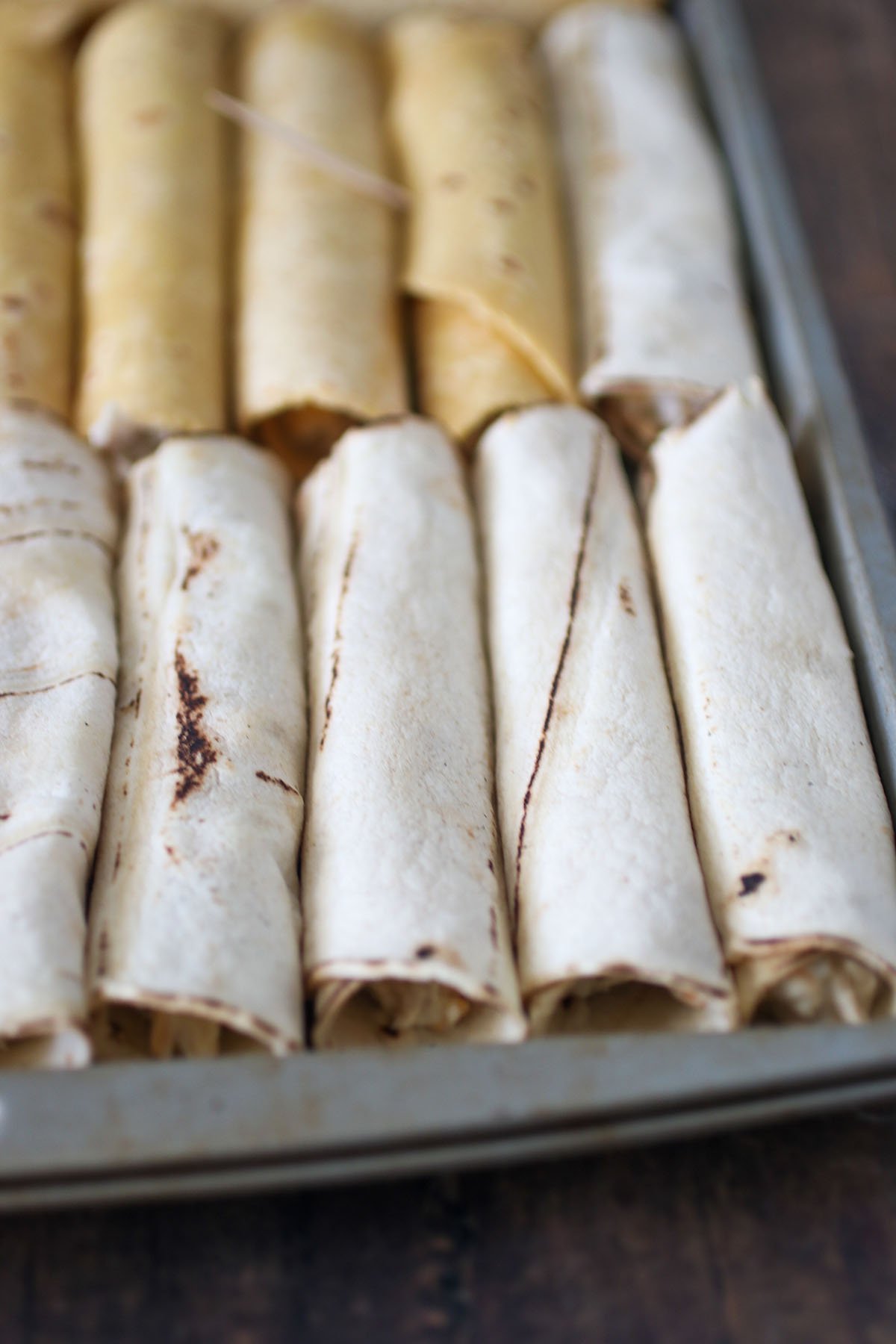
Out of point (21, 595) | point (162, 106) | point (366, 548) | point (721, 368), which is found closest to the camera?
point (21, 595)

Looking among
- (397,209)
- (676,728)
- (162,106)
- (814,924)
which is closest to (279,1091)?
(814,924)

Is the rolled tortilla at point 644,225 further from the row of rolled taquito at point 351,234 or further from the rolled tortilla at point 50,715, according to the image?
the rolled tortilla at point 50,715

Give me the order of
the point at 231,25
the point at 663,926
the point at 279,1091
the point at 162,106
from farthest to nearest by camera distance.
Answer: the point at 231,25
the point at 162,106
the point at 663,926
the point at 279,1091

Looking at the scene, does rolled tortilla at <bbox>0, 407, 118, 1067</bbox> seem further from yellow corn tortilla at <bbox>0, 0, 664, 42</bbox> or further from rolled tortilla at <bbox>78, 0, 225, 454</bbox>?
yellow corn tortilla at <bbox>0, 0, 664, 42</bbox>

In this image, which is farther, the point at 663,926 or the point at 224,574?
the point at 224,574

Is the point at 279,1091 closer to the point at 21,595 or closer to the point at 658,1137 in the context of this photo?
the point at 658,1137

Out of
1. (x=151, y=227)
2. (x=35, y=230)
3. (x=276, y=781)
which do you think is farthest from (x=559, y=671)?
(x=35, y=230)

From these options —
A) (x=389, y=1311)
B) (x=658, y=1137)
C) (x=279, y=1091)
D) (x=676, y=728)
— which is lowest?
(x=389, y=1311)
